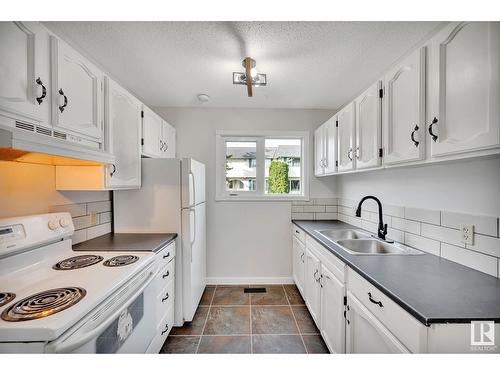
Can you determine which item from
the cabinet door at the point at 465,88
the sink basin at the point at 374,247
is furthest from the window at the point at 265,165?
the cabinet door at the point at 465,88

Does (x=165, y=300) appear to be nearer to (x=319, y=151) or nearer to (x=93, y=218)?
(x=93, y=218)

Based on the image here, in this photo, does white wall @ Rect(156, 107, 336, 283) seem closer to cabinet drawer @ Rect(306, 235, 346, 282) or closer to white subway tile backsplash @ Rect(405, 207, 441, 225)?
cabinet drawer @ Rect(306, 235, 346, 282)

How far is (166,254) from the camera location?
191 cm

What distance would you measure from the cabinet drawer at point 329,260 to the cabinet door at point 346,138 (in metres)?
0.75

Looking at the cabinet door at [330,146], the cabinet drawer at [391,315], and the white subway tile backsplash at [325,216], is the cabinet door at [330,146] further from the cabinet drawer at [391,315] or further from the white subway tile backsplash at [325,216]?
the cabinet drawer at [391,315]

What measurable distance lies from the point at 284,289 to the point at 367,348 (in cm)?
Answer: 179

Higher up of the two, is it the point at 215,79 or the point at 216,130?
the point at 215,79

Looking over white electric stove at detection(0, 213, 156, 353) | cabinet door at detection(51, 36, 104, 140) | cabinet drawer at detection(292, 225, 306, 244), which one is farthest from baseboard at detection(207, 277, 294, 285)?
cabinet door at detection(51, 36, 104, 140)

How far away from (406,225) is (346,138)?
883mm
